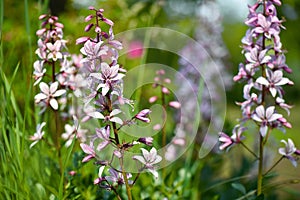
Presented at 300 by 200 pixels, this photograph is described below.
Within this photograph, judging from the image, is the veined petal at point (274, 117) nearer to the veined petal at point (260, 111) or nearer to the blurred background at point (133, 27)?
the veined petal at point (260, 111)

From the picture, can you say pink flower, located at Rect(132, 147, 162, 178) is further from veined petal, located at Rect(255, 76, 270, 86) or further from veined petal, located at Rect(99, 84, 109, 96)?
veined petal, located at Rect(255, 76, 270, 86)

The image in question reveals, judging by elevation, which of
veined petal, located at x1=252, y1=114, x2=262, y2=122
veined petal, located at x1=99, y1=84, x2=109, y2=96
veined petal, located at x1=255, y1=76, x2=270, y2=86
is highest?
veined petal, located at x1=255, y1=76, x2=270, y2=86

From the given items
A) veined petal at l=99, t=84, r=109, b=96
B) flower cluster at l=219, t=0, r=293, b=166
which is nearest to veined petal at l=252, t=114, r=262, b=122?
flower cluster at l=219, t=0, r=293, b=166

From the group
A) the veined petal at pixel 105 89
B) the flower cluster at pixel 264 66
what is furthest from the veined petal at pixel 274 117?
the veined petal at pixel 105 89

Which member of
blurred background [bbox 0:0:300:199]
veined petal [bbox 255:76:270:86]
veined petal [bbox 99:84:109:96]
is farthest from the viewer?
blurred background [bbox 0:0:300:199]

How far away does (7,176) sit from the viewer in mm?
1472

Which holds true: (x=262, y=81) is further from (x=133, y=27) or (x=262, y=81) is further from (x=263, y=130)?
(x=133, y=27)

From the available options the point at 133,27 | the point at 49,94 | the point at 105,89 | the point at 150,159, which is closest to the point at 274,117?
the point at 150,159

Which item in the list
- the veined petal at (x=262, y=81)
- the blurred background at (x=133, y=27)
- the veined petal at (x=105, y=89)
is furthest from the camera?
the blurred background at (x=133, y=27)

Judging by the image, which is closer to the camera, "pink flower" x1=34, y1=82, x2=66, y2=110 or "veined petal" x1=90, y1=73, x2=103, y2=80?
"veined petal" x1=90, y1=73, x2=103, y2=80

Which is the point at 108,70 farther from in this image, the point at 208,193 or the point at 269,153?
the point at 269,153

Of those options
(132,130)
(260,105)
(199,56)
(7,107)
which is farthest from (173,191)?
(199,56)

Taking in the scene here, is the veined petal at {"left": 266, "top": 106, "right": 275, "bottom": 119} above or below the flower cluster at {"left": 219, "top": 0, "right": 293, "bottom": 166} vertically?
below

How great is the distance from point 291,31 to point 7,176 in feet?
14.0
